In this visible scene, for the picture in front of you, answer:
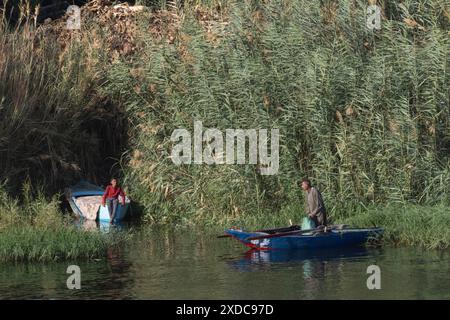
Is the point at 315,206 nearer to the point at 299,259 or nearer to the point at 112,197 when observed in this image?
the point at 299,259

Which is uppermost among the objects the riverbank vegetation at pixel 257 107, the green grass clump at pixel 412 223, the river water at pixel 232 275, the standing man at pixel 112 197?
the riverbank vegetation at pixel 257 107

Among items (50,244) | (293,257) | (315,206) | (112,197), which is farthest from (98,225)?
(293,257)

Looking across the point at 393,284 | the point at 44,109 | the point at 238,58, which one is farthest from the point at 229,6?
the point at 393,284

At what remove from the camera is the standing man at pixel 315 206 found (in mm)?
20375

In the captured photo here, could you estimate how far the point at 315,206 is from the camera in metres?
20.4

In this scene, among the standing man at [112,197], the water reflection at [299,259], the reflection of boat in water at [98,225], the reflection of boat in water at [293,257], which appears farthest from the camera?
the standing man at [112,197]

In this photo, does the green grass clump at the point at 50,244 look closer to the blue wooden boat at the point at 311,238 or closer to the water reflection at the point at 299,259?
the water reflection at the point at 299,259

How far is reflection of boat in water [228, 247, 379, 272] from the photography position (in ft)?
60.2

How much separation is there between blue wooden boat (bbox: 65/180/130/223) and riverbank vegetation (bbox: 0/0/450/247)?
487 mm

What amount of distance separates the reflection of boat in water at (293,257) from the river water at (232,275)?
0.02 metres

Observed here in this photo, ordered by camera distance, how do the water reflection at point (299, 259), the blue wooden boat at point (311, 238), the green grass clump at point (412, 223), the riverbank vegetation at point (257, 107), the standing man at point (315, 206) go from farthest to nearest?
1. the riverbank vegetation at point (257, 107)
2. the standing man at point (315, 206)
3. the blue wooden boat at point (311, 238)
4. the green grass clump at point (412, 223)
5. the water reflection at point (299, 259)

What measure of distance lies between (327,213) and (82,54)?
30.5 feet

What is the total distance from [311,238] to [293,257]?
2.83ft

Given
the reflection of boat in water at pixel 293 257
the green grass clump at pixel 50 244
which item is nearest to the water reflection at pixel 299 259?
the reflection of boat in water at pixel 293 257
